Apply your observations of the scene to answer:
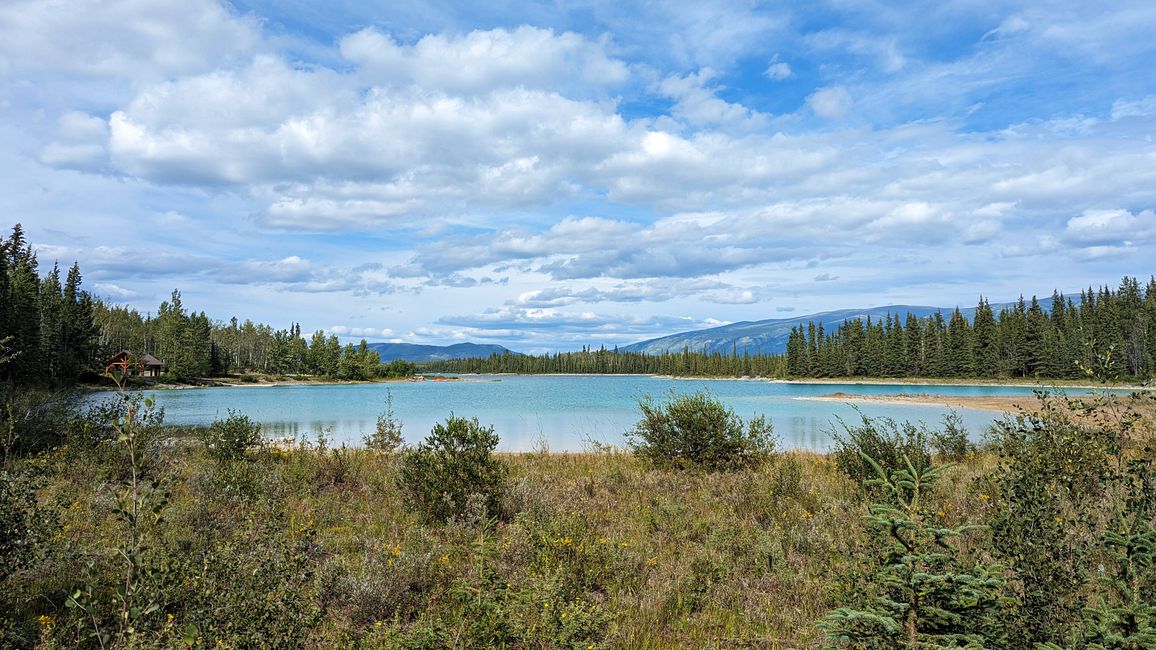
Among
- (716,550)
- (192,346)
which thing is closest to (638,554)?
(716,550)

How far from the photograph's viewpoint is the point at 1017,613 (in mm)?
3578

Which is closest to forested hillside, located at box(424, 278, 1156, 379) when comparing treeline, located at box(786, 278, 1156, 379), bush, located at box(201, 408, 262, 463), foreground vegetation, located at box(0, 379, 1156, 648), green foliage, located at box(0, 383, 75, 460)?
treeline, located at box(786, 278, 1156, 379)

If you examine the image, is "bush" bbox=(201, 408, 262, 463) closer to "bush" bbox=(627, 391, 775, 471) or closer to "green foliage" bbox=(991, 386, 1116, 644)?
"bush" bbox=(627, 391, 775, 471)

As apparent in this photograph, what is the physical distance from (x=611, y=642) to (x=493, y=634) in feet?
3.59

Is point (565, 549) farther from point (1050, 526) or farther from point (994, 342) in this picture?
point (994, 342)

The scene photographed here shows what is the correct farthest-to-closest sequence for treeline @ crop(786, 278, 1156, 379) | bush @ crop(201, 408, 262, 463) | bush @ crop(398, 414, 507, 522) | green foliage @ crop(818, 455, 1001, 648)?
treeline @ crop(786, 278, 1156, 379)
bush @ crop(201, 408, 262, 463)
bush @ crop(398, 414, 507, 522)
green foliage @ crop(818, 455, 1001, 648)

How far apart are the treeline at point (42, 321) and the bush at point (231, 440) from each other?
4505 cm

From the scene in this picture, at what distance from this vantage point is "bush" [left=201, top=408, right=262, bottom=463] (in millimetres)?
11688

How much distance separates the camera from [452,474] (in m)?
9.35

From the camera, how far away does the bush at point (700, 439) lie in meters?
13.0

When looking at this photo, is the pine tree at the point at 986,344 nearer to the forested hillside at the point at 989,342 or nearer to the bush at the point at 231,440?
the forested hillside at the point at 989,342

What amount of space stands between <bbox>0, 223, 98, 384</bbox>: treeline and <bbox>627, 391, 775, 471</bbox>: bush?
5145cm

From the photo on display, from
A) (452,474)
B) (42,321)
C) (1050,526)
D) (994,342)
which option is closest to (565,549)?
A: (452,474)

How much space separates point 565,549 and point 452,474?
10.8 feet
